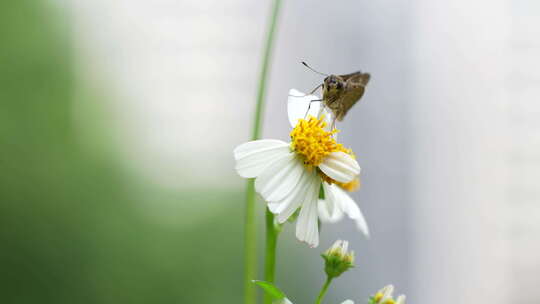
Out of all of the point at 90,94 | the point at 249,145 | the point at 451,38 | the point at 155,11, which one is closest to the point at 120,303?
the point at 90,94

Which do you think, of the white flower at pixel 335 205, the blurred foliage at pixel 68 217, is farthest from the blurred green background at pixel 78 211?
the white flower at pixel 335 205

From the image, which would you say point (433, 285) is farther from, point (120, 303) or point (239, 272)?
point (120, 303)

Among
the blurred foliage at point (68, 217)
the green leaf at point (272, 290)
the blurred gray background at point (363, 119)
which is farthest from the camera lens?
the blurred gray background at point (363, 119)

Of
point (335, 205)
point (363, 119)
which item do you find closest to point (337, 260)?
point (335, 205)

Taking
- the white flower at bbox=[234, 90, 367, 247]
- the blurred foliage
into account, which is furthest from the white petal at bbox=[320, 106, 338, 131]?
the blurred foliage

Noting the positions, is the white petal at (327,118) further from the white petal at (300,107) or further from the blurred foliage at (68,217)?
the blurred foliage at (68,217)

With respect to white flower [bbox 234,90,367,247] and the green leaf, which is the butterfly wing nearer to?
white flower [bbox 234,90,367,247]
